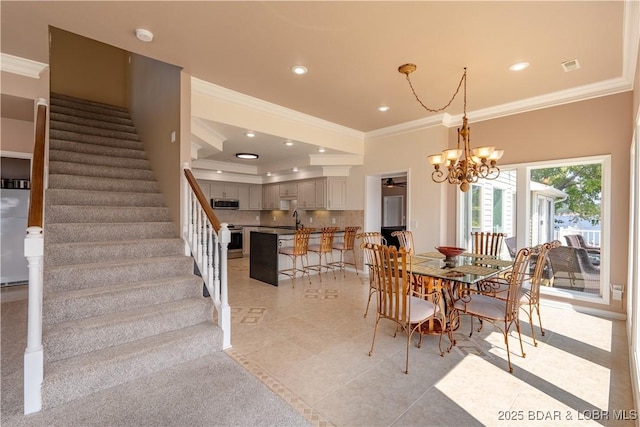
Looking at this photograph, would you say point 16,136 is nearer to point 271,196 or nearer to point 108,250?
point 108,250

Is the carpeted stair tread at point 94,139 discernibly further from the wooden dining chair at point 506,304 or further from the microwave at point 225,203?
the wooden dining chair at point 506,304

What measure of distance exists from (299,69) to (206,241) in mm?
2180

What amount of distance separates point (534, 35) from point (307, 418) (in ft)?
11.9

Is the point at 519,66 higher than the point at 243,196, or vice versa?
the point at 519,66

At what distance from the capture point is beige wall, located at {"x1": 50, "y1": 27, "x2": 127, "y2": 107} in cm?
555

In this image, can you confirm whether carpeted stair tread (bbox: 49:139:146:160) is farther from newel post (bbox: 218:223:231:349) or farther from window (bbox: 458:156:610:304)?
window (bbox: 458:156:610:304)

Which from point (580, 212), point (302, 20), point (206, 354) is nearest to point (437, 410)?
point (206, 354)

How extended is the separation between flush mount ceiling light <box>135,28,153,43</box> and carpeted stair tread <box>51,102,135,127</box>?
2802mm

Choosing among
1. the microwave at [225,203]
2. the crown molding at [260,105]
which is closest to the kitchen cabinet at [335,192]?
the crown molding at [260,105]

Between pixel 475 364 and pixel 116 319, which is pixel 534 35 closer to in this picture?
pixel 475 364

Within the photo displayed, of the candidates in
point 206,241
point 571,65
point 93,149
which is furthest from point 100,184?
point 571,65

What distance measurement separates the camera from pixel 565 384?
220 cm

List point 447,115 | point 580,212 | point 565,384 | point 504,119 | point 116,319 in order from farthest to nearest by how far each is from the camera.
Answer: point 447,115 < point 504,119 < point 580,212 < point 116,319 < point 565,384

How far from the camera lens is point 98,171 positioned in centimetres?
387
